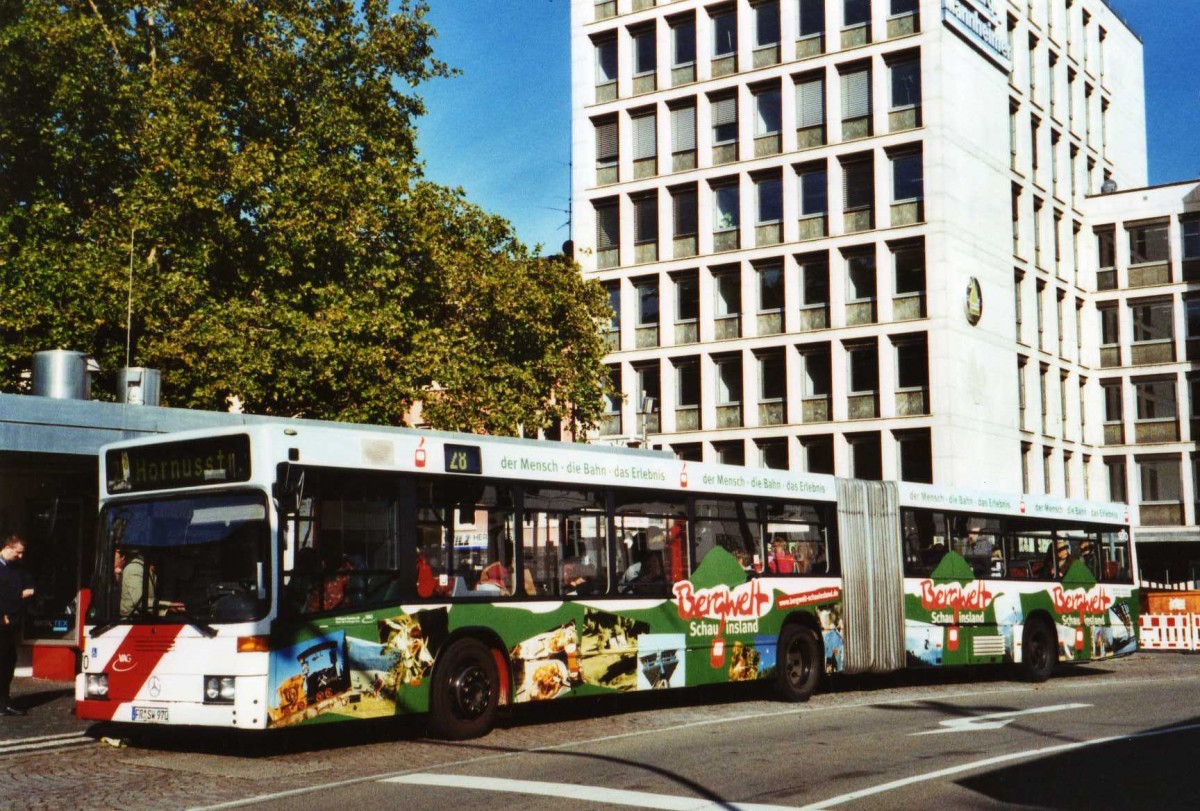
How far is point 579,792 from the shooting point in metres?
9.90

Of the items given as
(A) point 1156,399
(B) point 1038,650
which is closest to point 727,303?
(A) point 1156,399

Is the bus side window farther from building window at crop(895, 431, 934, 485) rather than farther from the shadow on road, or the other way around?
building window at crop(895, 431, 934, 485)

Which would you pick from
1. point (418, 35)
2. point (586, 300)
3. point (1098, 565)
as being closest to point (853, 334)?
point (586, 300)

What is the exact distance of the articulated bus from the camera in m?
12.0

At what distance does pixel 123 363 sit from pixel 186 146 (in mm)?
4438

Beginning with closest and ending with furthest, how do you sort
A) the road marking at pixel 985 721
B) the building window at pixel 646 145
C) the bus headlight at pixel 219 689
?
1. the bus headlight at pixel 219 689
2. the road marking at pixel 985 721
3. the building window at pixel 646 145

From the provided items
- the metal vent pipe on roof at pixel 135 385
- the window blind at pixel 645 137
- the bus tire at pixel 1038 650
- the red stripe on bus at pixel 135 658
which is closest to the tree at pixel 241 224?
the metal vent pipe on roof at pixel 135 385

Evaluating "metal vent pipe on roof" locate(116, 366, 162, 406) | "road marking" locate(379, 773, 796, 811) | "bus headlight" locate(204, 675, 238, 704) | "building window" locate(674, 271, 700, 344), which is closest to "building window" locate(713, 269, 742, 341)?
"building window" locate(674, 271, 700, 344)

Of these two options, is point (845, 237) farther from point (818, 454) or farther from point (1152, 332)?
point (1152, 332)

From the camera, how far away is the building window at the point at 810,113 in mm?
49156

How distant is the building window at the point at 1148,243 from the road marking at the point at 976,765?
149 ft

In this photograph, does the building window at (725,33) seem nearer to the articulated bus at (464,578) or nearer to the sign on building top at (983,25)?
the sign on building top at (983,25)

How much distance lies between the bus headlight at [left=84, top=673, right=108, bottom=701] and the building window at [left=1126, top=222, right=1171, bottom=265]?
169ft

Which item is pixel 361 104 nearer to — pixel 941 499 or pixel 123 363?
pixel 123 363
